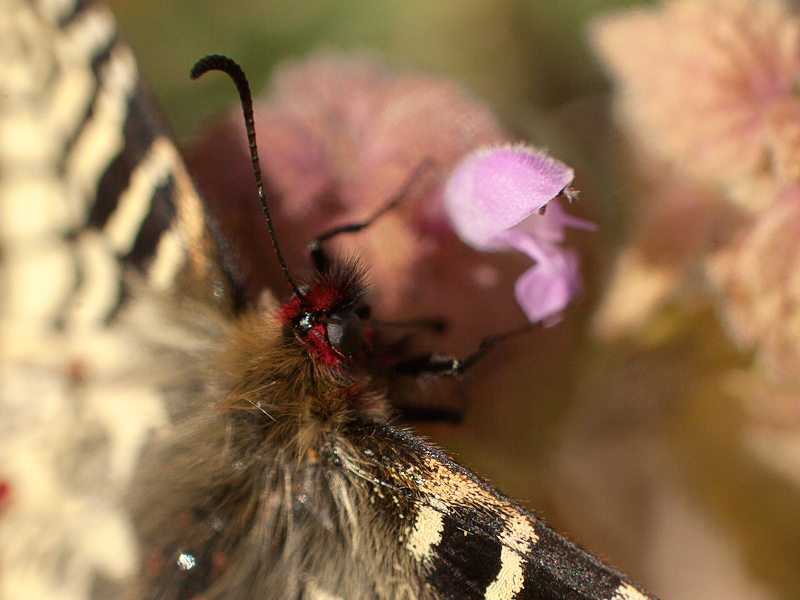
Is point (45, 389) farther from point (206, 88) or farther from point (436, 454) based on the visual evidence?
point (206, 88)

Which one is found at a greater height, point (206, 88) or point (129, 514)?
point (206, 88)

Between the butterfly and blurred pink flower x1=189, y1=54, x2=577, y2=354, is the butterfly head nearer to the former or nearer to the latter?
the butterfly

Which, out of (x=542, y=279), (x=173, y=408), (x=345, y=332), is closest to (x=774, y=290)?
(x=542, y=279)

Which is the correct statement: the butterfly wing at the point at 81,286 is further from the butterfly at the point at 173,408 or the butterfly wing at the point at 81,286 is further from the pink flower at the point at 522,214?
the pink flower at the point at 522,214

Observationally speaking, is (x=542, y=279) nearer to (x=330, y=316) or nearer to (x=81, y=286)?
(x=330, y=316)

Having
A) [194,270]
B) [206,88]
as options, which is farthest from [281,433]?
[206,88]

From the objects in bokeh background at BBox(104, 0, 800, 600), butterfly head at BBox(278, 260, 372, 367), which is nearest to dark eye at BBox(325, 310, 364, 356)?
butterfly head at BBox(278, 260, 372, 367)
